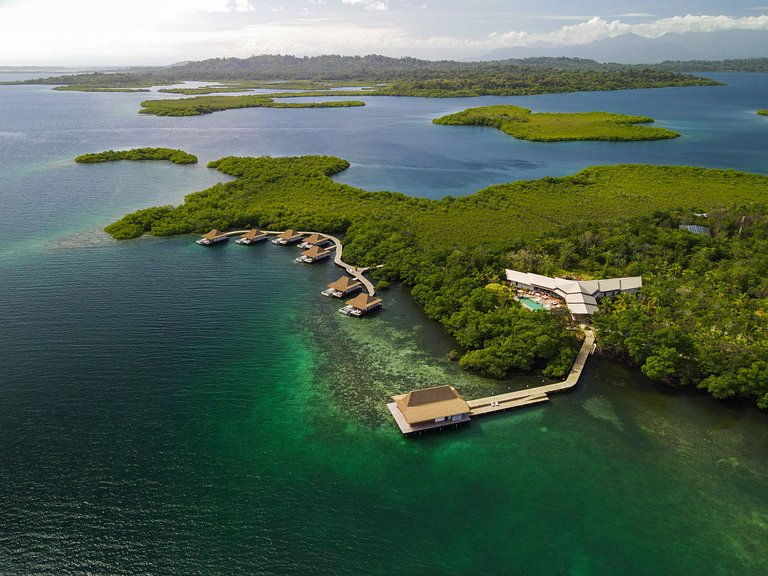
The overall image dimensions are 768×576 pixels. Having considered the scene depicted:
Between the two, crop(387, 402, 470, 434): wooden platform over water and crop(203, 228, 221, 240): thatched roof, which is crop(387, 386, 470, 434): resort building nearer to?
crop(387, 402, 470, 434): wooden platform over water

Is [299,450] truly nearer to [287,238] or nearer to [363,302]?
[363,302]

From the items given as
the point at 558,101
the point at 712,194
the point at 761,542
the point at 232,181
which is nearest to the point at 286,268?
the point at 232,181

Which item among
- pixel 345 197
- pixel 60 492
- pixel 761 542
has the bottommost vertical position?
pixel 761 542

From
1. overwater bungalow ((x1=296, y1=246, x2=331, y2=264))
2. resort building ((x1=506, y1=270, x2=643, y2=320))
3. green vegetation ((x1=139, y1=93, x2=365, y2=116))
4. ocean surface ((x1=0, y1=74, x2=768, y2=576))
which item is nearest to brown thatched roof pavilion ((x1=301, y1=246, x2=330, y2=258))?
overwater bungalow ((x1=296, y1=246, x2=331, y2=264))

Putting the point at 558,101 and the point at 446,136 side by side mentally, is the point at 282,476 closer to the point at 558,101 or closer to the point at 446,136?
the point at 446,136

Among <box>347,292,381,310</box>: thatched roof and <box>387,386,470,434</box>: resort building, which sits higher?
<box>347,292,381,310</box>: thatched roof

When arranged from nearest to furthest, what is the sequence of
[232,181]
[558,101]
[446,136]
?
[232,181] < [446,136] < [558,101]

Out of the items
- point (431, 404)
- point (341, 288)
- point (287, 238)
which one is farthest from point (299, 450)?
point (287, 238)
